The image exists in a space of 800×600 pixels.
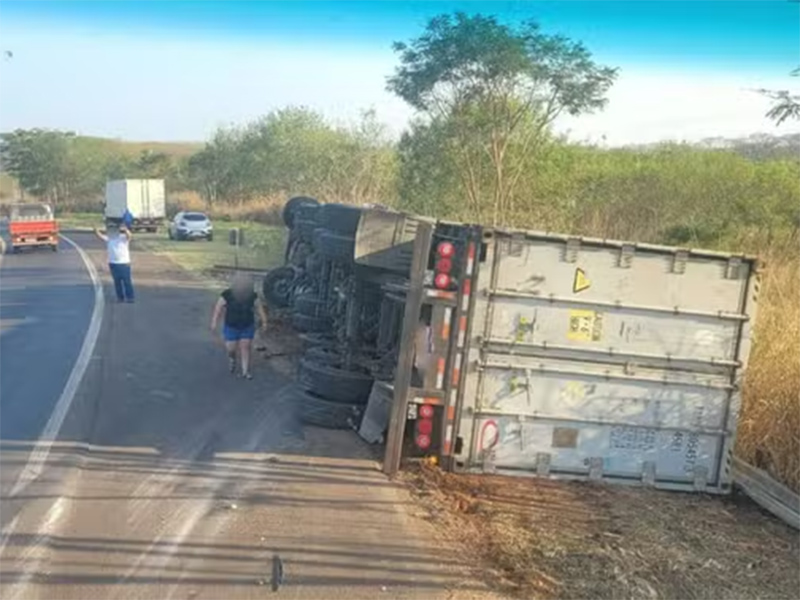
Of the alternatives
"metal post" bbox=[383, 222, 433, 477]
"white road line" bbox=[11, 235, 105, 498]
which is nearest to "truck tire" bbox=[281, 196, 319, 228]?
"white road line" bbox=[11, 235, 105, 498]

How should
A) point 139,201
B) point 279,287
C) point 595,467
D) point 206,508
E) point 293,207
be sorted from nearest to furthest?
point 206,508 < point 595,467 < point 279,287 < point 293,207 < point 139,201

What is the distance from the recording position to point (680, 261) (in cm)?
762

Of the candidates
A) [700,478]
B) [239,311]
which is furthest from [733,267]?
[239,311]

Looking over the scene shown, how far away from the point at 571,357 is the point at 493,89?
685 inches

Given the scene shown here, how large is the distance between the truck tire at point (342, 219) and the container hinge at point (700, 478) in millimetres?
4387

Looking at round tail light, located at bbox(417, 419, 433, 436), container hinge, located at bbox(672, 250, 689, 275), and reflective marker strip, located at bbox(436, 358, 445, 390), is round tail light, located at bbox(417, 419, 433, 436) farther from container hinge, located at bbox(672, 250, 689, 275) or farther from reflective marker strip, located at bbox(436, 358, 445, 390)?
container hinge, located at bbox(672, 250, 689, 275)

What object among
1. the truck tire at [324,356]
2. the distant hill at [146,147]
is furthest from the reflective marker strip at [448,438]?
the distant hill at [146,147]

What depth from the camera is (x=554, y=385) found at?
7.59 metres

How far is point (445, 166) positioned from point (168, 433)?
709 inches

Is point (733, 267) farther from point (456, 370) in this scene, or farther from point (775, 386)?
point (456, 370)

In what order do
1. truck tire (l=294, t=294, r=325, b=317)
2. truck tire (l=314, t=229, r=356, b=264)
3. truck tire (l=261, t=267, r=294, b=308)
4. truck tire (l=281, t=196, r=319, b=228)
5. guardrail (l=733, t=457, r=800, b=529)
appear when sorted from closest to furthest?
guardrail (l=733, t=457, r=800, b=529) → truck tire (l=314, t=229, r=356, b=264) → truck tire (l=294, t=294, r=325, b=317) → truck tire (l=261, t=267, r=294, b=308) → truck tire (l=281, t=196, r=319, b=228)

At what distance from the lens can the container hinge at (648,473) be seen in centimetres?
770

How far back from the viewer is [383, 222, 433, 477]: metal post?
7.48 meters

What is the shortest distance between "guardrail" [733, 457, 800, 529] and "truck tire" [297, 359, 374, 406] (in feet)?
11.2
